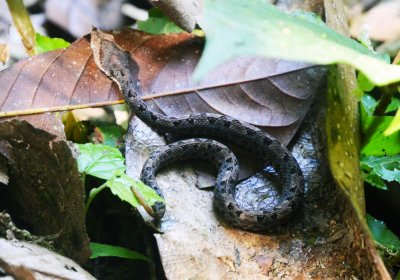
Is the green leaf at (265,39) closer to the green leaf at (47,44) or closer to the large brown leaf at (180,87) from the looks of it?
the large brown leaf at (180,87)

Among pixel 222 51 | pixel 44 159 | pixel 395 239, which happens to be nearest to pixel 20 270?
pixel 44 159

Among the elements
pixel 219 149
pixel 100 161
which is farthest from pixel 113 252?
pixel 219 149

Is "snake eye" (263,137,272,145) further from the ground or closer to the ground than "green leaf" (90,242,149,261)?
further from the ground

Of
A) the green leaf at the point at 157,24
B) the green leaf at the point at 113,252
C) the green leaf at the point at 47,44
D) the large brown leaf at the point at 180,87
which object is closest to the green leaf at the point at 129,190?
the green leaf at the point at 113,252

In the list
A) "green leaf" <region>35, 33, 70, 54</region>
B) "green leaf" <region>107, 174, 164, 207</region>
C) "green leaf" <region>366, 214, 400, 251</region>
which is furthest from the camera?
"green leaf" <region>35, 33, 70, 54</region>

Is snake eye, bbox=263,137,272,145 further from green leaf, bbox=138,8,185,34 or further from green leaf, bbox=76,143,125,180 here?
green leaf, bbox=138,8,185,34

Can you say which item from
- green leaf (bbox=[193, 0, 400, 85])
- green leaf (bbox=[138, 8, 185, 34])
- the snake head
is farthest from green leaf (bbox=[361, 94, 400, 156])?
green leaf (bbox=[138, 8, 185, 34])
